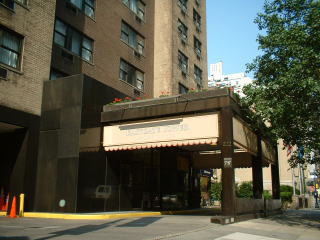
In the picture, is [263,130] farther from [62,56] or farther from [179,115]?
[62,56]

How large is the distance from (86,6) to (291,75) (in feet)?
50.5

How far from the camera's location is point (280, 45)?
593 inches

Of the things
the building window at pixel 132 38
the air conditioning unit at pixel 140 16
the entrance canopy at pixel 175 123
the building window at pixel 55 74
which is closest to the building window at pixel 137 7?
the air conditioning unit at pixel 140 16

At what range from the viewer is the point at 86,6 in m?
23.8

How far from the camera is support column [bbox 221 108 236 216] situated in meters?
13.4

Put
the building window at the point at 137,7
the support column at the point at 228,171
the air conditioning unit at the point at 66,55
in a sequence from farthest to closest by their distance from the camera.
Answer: the building window at the point at 137,7 < the air conditioning unit at the point at 66,55 < the support column at the point at 228,171

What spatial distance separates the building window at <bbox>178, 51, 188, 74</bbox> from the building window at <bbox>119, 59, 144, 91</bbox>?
17.9 feet

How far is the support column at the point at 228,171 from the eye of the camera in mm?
13438

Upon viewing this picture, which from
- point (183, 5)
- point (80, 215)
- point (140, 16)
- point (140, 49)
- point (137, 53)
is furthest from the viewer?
point (183, 5)

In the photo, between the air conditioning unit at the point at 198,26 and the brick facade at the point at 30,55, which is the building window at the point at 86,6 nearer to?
the brick facade at the point at 30,55

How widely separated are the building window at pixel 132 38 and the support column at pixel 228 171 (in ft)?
52.2

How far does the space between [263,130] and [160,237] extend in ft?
37.2

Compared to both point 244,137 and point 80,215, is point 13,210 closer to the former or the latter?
point 80,215

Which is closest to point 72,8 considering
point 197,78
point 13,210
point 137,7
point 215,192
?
point 137,7
